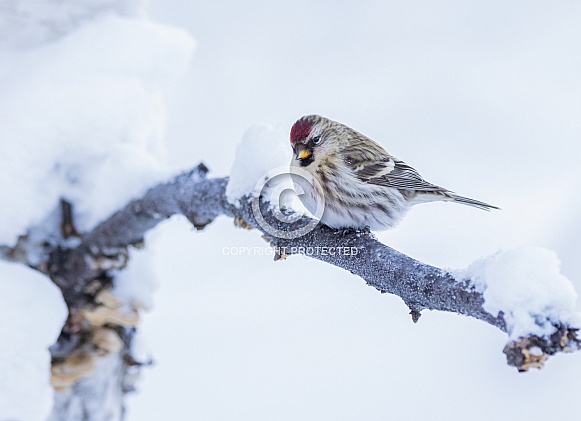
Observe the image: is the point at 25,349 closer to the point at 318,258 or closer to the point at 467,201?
the point at 318,258

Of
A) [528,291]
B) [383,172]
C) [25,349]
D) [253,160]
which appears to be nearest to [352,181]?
[383,172]

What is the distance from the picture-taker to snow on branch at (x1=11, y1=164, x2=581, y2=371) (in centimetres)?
57

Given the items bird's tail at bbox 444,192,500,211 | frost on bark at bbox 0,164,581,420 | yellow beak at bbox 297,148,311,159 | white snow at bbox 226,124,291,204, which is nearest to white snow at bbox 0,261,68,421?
frost on bark at bbox 0,164,581,420

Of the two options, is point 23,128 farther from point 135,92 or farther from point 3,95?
point 135,92

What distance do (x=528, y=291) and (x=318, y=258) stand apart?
0.39 metres

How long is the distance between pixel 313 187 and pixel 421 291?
0.37 meters

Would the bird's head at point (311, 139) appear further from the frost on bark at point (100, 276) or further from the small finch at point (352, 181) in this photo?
the frost on bark at point (100, 276)

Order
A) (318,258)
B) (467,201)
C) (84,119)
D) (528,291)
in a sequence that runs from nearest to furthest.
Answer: (528,291)
(318,258)
(467,201)
(84,119)

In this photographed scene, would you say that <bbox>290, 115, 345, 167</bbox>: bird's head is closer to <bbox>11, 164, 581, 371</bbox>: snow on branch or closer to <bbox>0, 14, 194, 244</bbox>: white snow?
<bbox>11, 164, 581, 371</bbox>: snow on branch

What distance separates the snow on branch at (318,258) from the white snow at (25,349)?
0.44ft

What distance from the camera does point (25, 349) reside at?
42.0 inches

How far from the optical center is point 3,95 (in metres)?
1.22

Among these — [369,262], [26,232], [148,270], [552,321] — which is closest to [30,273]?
[26,232]

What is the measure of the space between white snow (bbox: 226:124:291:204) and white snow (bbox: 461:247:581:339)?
437mm
